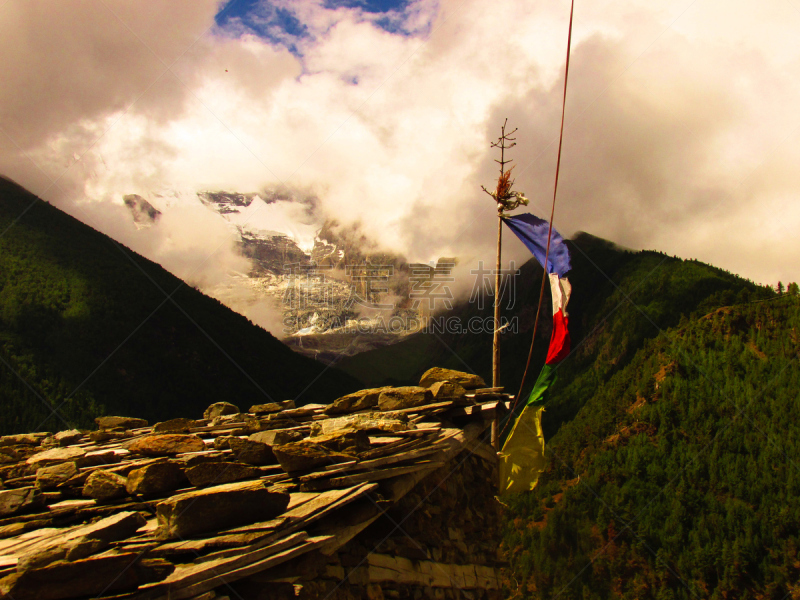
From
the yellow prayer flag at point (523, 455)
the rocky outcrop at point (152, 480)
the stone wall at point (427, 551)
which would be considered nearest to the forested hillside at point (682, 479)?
the yellow prayer flag at point (523, 455)

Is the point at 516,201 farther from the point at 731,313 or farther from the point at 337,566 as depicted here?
the point at 731,313

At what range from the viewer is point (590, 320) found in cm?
9512

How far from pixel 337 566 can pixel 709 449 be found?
64991mm

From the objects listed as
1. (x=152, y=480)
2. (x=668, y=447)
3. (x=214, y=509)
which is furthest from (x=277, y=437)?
(x=668, y=447)

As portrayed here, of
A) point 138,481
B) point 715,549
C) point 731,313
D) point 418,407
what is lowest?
point 715,549

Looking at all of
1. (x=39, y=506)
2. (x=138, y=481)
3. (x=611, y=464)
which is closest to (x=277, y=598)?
(x=138, y=481)

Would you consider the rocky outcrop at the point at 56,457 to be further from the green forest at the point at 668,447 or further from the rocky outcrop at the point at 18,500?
the green forest at the point at 668,447

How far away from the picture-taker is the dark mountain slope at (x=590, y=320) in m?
79.1

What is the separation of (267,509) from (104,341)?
50.4 metres

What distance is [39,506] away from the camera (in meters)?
5.27

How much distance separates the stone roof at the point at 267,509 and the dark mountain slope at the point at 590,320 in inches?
2327

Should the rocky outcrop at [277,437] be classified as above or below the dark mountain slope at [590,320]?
below

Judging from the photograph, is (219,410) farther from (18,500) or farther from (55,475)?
(18,500)

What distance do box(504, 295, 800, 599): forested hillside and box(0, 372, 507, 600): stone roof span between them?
104 feet
